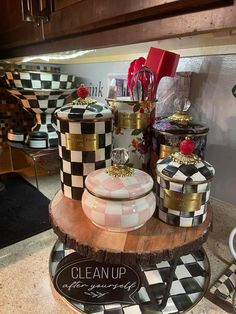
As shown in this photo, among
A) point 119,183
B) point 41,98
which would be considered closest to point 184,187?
point 119,183

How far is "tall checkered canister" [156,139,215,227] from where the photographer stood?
420mm

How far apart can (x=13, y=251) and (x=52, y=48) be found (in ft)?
1.97

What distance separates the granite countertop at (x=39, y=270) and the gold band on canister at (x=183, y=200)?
0.73ft

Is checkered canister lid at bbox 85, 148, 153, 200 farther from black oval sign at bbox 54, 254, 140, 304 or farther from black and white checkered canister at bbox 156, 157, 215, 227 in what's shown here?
black oval sign at bbox 54, 254, 140, 304

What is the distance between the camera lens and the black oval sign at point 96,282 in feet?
1.68

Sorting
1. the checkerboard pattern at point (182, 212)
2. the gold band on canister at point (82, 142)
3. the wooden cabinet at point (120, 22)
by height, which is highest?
the wooden cabinet at point (120, 22)

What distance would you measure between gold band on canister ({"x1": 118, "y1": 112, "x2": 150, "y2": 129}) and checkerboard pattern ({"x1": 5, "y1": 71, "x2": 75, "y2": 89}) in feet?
1.81

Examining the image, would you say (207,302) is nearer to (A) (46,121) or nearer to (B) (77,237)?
(B) (77,237)

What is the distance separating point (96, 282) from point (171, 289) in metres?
0.17

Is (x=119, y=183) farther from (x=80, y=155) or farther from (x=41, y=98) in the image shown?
(x=41, y=98)

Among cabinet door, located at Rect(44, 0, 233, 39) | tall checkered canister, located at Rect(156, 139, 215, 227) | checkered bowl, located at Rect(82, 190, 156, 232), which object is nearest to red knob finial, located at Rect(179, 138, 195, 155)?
tall checkered canister, located at Rect(156, 139, 215, 227)

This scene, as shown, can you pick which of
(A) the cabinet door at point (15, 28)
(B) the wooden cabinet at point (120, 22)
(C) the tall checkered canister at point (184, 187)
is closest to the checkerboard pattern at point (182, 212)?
(C) the tall checkered canister at point (184, 187)

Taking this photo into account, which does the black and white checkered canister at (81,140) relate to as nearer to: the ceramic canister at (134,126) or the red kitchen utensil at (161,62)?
the ceramic canister at (134,126)

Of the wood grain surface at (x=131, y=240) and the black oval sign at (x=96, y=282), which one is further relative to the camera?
the black oval sign at (x=96, y=282)
